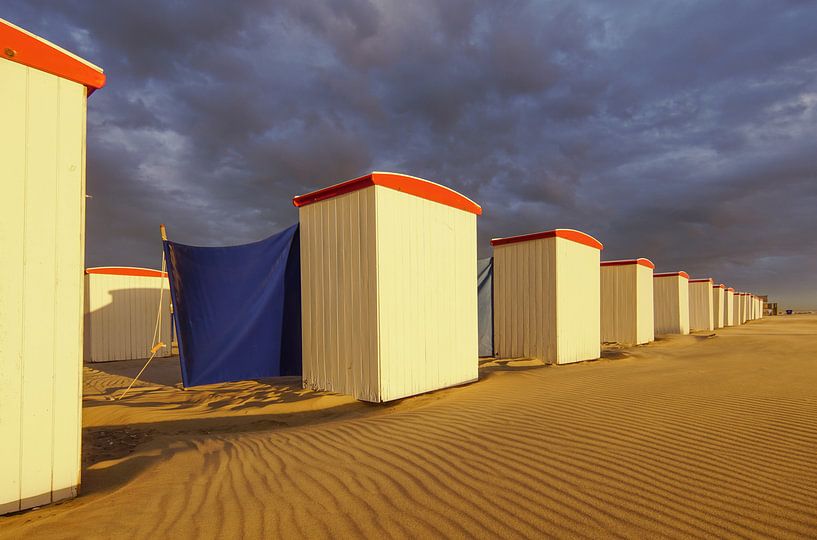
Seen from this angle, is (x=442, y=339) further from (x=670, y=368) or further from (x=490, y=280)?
(x=670, y=368)

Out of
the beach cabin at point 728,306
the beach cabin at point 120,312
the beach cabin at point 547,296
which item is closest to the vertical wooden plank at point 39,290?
the beach cabin at point 547,296

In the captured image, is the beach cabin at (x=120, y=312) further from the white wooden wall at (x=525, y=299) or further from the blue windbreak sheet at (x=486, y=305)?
the white wooden wall at (x=525, y=299)

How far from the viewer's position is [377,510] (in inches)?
112

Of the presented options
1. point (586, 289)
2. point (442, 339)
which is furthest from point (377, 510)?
point (586, 289)

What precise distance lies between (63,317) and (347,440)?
2.64 metres

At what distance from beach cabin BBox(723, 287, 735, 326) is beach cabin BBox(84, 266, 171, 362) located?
1499 inches

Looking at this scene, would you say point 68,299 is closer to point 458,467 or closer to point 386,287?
point 458,467

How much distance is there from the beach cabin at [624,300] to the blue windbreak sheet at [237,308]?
43.1ft

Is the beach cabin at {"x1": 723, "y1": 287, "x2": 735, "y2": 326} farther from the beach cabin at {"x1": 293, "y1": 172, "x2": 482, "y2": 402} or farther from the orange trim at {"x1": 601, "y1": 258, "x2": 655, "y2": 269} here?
the beach cabin at {"x1": 293, "y1": 172, "x2": 482, "y2": 402}

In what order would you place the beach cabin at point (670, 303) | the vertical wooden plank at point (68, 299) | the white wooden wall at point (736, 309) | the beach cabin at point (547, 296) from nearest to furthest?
the vertical wooden plank at point (68, 299) < the beach cabin at point (547, 296) < the beach cabin at point (670, 303) < the white wooden wall at point (736, 309)

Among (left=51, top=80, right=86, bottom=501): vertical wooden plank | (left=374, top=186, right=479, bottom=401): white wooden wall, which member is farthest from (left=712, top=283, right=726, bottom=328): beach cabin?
(left=51, top=80, right=86, bottom=501): vertical wooden plank

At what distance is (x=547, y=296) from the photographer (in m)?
10.8

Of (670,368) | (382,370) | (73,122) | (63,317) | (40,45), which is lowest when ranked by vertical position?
(670,368)

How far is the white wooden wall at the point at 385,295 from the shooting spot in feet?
21.1
